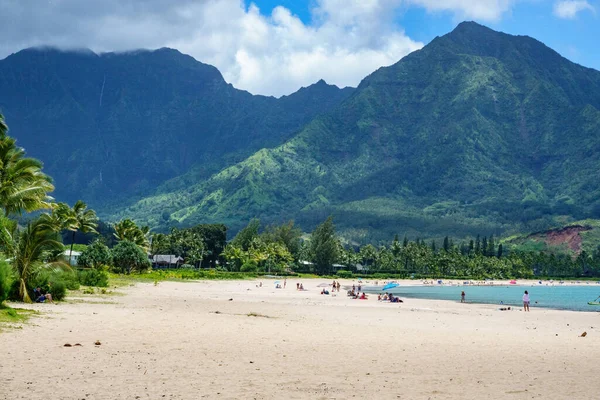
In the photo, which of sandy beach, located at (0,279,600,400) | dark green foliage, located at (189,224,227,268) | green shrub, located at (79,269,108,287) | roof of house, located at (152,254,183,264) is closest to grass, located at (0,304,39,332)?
sandy beach, located at (0,279,600,400)

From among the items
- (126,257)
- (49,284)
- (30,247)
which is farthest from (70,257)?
(30,247)

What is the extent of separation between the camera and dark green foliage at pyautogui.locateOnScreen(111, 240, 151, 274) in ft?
311

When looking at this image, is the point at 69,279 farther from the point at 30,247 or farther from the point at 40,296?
the point at 30,247

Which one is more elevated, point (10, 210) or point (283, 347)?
point (10, 210)

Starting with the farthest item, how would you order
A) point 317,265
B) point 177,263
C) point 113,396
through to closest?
point 317,265 < point 177,263 < point 113,396

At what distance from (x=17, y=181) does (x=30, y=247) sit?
377 centimetres

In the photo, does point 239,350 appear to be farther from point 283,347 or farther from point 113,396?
point 113,396

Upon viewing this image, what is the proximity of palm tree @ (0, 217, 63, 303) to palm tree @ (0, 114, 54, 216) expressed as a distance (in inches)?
44.7

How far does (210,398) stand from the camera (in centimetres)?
1309

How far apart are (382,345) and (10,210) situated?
65.0 ft

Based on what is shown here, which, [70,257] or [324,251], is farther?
[324,251]

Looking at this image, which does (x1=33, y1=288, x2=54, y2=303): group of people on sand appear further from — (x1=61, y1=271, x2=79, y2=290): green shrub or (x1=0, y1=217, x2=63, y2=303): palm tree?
(x1=61, y1=271, x2=79, y2=290): green shrub

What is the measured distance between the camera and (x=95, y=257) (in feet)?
297

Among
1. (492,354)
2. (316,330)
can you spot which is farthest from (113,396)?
(316,330)
